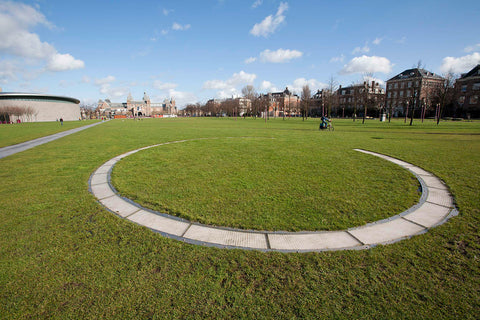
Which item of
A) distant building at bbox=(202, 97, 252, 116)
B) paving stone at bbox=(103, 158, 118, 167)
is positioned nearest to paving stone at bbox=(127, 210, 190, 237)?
paving stone at bbox=(103, 158, 118, 167)

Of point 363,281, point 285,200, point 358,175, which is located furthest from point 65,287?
point 358,175

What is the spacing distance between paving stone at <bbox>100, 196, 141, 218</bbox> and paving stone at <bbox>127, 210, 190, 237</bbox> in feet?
0.70

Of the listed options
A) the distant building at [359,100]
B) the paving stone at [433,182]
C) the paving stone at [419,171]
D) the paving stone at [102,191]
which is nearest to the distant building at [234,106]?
the distant building at [359,100]

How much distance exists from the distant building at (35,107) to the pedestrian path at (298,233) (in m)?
99.6

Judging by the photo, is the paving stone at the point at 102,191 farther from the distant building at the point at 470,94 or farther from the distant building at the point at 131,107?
the distant building at the point at 131,107

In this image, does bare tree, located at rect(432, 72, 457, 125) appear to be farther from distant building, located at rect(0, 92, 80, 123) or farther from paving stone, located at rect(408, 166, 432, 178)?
distant building, located at rect(0, 92, 80, 123)

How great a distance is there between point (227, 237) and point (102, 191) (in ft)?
→ 13.4

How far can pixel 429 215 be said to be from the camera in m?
4.26

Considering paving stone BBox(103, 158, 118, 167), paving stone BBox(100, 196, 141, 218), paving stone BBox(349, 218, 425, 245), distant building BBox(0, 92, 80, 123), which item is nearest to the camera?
paving stone BBox(349, 218, 425, 245)

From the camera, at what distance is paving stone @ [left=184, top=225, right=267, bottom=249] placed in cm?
331

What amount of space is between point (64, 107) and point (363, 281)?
394 feet

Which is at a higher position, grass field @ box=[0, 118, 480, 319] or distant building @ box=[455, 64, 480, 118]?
distant building @ box=[455, 64, 480, 118]

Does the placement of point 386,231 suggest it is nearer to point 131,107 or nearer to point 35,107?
point 35,107

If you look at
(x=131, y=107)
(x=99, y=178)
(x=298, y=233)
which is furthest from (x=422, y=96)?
(x=131, y=107)
